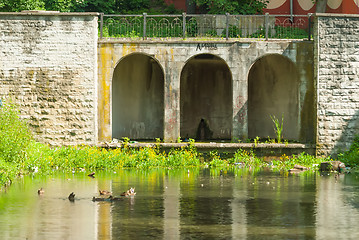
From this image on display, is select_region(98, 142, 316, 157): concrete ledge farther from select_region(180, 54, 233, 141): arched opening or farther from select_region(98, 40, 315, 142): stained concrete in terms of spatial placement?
select_region(180, 54, 233, 141): arched opening

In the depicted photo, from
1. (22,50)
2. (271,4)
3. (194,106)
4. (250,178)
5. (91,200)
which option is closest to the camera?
(91,200)

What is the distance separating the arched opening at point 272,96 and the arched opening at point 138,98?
3.66m

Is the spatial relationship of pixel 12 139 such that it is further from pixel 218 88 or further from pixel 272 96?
pixel 272 96

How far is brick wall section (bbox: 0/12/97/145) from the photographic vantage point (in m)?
24.6

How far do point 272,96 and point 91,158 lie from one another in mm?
8966

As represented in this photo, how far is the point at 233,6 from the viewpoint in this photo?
3036 centimetres

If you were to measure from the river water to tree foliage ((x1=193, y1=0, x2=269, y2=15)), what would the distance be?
1019cm

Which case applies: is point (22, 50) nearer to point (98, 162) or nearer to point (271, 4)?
point (98, 162)

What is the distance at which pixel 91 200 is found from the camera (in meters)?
16.6

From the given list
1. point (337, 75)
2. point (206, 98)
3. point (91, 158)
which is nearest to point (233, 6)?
point (206, 98)

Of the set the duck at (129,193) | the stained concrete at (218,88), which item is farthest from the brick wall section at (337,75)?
the duck at (129,193)

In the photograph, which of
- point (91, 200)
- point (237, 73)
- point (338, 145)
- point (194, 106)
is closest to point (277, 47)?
point (237, 73)

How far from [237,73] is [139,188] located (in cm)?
802

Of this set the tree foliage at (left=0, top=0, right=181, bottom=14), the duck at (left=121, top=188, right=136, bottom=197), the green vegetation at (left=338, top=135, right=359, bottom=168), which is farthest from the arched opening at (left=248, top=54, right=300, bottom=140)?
the duck at (left=121, top=188, right=136, bottom=197)
